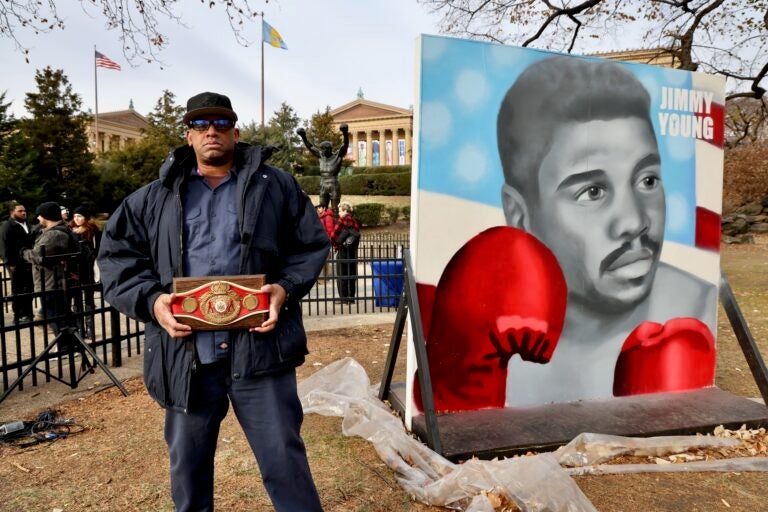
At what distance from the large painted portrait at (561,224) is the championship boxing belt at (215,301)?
178 cm

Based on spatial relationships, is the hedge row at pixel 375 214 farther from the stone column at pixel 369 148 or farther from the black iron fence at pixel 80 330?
the stone column at pixel 369 148

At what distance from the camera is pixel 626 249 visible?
4.30m

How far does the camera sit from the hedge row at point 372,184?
3934 cm

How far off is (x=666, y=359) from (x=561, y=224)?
1507 mm

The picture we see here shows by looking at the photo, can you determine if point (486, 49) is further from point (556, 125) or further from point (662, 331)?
point (662, 331)

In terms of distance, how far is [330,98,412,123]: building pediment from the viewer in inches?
2904

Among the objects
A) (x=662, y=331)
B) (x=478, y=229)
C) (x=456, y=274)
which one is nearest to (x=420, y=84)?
(x=478, y=229)

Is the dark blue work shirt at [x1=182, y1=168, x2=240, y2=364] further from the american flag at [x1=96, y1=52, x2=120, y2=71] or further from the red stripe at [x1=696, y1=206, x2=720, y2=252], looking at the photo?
the american flag at [x1=96, y1=52, x2=120, y2=71]

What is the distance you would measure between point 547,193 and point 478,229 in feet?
2.12

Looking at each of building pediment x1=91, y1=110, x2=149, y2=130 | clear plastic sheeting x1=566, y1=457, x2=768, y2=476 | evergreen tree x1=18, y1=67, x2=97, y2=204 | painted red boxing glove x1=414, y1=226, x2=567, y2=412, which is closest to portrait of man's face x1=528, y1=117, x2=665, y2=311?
painted red boxing glove x1=414, y1=226, x2=567, y2=412

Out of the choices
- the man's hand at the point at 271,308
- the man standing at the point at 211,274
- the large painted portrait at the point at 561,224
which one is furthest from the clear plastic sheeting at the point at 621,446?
the man's hand at the point at 271,308

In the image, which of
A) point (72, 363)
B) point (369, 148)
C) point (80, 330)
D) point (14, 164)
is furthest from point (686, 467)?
point (369, 148)

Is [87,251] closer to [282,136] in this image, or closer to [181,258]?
[181,258]

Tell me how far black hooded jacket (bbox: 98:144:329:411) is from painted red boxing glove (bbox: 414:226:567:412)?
5.36ft
